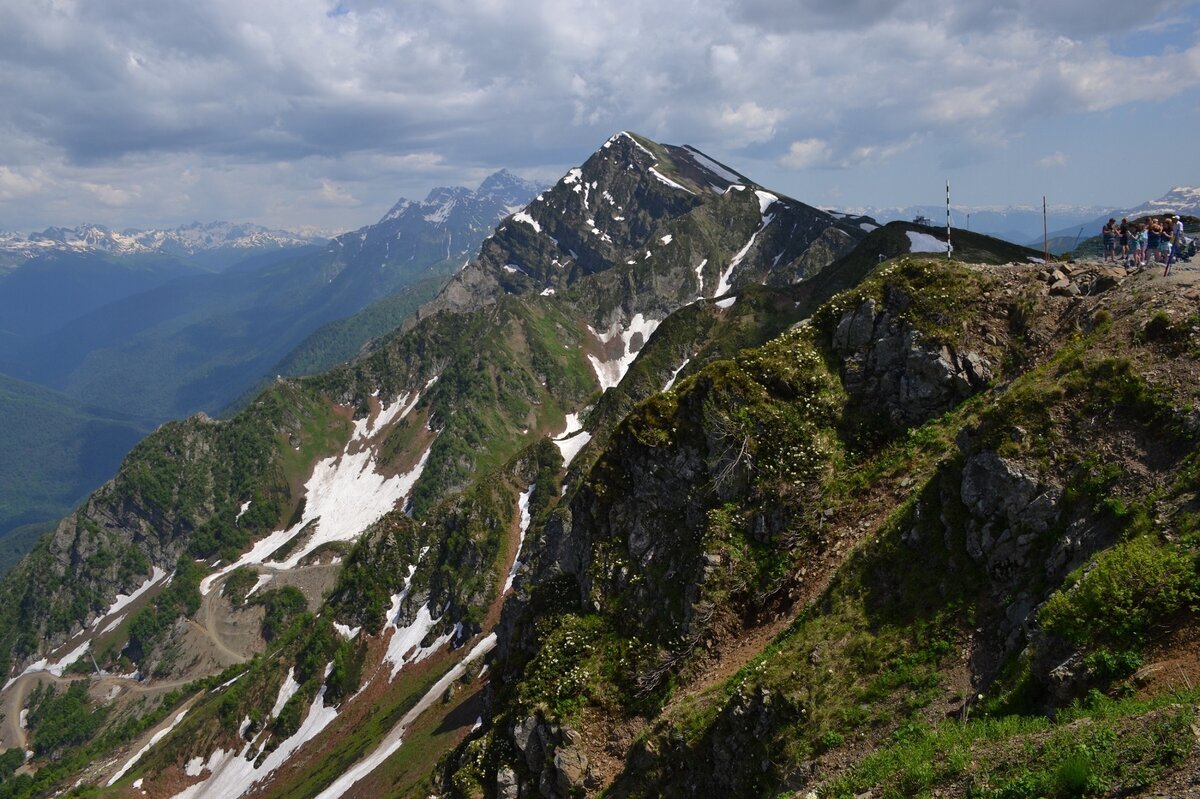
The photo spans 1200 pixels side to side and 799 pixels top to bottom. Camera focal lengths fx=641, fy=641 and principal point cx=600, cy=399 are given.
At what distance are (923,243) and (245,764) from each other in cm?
14062

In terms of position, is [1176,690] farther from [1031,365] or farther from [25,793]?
[25,793]

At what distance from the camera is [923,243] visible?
360 ft


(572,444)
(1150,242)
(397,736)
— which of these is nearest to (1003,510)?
(1150,242)

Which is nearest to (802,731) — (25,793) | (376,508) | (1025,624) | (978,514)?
(1025,624)

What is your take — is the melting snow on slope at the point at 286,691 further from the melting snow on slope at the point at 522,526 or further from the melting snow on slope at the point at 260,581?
the melting snow on slope at the point at 260,581

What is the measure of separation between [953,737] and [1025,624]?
3582 mm

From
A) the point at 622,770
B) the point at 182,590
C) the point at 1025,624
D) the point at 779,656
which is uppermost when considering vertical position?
the point at 1025,624

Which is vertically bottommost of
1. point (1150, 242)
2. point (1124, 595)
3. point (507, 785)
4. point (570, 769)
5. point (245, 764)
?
point (245, 764)

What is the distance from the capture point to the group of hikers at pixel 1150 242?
25475mm

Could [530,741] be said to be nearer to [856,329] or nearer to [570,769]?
[570,769]

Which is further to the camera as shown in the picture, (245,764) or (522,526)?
(522,526)

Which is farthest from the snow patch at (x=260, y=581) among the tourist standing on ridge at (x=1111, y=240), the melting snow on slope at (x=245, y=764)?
the tourist standing on ridge at (x=1111, y=240)

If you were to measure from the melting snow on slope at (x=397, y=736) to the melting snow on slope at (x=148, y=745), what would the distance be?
224ft

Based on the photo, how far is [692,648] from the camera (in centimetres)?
2598
